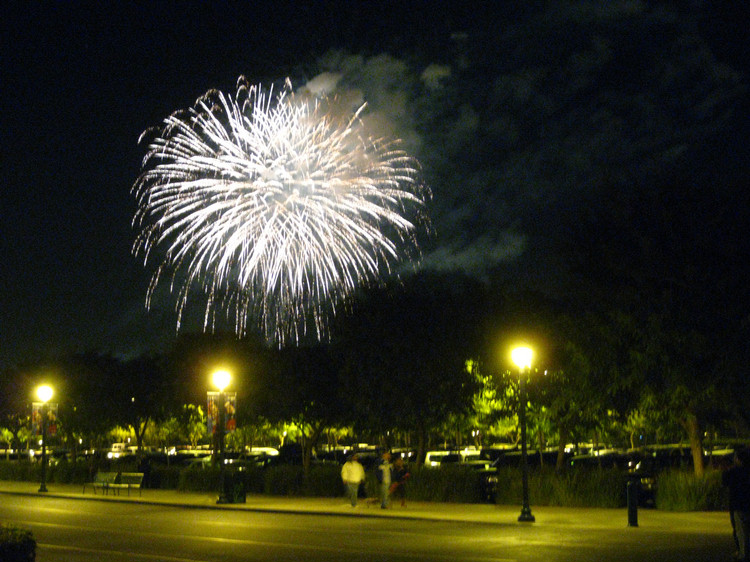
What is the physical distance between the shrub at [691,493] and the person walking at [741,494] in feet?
37.3

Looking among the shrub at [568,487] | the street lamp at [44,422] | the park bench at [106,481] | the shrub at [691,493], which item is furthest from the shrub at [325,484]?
the shrub at [691,493]

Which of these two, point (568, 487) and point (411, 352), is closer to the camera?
point (568, 487)

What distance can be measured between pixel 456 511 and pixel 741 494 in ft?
44.3

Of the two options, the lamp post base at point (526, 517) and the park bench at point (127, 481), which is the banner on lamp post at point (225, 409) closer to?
the park bench at point (127, 481)

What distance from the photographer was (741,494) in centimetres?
1382

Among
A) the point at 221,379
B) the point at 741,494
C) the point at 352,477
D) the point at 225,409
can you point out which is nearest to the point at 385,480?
the point at 352,477

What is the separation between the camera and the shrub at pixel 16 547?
10.3 metres

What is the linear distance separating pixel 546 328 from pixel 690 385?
39.0 ft

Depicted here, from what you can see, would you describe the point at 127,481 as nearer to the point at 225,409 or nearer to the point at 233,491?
the point at 233,491

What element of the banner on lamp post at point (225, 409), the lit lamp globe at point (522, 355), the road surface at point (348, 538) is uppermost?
the lit lamp globe at point (522, 355)

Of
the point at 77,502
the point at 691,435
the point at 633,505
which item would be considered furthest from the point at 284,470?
the point at 633,505

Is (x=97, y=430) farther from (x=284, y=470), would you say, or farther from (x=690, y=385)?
(x=690, y=385)

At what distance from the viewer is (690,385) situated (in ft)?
86.8

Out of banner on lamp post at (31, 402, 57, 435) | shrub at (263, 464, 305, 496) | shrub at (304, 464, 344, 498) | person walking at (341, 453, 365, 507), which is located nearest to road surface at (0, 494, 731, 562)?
person walking at (341, 453, 365, 507)
